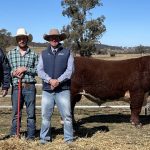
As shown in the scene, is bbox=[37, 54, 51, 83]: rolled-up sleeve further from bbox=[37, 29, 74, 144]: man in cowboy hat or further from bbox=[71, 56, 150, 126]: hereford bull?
bbox=[71, 56, 150, 126]: hereford bull

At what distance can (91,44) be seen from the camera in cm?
5747

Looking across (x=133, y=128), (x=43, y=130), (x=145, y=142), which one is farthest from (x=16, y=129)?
(x=133, y=128)

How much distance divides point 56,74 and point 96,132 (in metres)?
2.29

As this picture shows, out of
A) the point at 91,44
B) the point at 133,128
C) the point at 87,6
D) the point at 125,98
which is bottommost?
the point at 133,128

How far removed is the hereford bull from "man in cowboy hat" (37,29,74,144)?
2594mm

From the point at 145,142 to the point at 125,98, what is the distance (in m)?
2.49

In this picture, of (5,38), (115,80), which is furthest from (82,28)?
(115,80)

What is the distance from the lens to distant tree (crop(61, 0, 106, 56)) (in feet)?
189

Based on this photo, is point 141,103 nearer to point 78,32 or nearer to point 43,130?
point 43,130

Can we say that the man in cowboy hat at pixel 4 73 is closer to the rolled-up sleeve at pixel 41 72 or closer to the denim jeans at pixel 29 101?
the denim jeans at pixel 29 101

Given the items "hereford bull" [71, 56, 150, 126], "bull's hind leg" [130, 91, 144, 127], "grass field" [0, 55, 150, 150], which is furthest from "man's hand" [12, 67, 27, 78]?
"bull's hind leg" [130, 91, 144, 127]

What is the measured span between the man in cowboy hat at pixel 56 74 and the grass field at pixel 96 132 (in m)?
0.38

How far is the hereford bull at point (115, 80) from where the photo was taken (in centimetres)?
1029

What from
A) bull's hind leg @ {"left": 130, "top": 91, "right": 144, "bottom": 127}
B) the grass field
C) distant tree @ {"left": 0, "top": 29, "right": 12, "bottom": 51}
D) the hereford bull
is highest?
distant tree @ {"left": 0, "top": 29, "right": 12, "bottom": 51}
